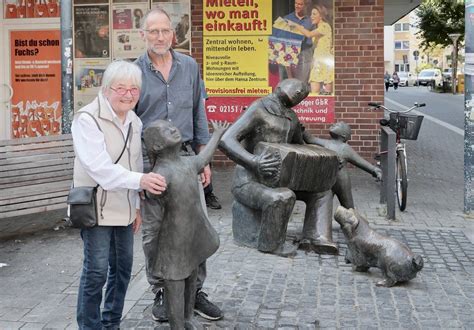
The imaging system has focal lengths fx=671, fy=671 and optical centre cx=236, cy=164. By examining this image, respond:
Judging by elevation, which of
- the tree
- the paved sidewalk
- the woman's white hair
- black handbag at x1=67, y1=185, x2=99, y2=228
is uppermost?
the tree

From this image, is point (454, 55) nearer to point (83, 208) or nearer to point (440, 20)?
point (440, 20)

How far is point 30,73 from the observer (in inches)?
435

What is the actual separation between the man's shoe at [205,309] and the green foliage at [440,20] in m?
39.7

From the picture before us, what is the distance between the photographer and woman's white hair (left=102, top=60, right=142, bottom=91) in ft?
11.0

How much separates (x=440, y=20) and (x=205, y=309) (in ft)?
137

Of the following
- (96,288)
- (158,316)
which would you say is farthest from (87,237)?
(158,316)

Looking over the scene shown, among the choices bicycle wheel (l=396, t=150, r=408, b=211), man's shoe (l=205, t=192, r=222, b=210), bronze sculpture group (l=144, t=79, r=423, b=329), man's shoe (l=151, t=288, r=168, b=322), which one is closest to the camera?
man's shoe (l=151, t=288, r=168, b=322)

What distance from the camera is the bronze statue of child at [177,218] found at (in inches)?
135

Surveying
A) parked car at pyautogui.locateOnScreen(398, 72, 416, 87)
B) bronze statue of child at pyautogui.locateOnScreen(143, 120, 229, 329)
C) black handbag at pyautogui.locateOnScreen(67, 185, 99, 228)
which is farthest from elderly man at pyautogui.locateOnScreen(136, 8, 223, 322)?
parked car at pyautogui.locateOnScreen(398, 72, 416, 87)

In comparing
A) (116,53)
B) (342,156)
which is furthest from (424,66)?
(342,156)

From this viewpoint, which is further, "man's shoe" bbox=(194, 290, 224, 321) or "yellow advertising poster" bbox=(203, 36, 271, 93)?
"yellow advertising poster" bbox=(203, 36, 271, 93)

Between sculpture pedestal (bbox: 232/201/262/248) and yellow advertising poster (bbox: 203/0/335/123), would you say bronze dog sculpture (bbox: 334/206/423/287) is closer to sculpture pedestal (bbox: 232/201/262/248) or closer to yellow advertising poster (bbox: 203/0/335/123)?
sculpture pedestal (bbox: 232/201/262/248)

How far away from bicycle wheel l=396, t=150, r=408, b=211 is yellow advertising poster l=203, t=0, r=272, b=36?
347cm

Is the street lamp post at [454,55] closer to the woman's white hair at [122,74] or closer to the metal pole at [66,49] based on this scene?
the metal pole at [66,49]
